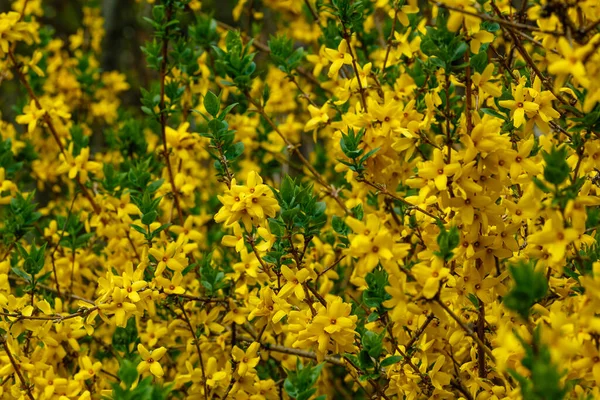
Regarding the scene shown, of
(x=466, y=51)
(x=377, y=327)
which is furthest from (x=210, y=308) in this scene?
(x=466, y=51)

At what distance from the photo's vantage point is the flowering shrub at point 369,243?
1.54 meters

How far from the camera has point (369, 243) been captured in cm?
160

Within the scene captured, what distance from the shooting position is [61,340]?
2.43 m

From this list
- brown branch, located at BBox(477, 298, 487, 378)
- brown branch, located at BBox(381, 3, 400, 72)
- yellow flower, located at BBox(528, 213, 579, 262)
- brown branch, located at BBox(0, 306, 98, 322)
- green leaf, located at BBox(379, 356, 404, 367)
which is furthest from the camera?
brown branch, located at BBox(381, 3, 400, 72)

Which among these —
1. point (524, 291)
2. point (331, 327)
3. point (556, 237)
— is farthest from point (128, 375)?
point (556, 237)

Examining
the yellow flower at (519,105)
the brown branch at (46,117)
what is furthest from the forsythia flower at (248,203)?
the brown branch at (46,117)

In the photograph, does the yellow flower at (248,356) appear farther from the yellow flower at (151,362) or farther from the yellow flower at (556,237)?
the yellow flower at (556,237)

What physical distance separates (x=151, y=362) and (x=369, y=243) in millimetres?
1010

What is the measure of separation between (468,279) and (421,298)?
0.34m

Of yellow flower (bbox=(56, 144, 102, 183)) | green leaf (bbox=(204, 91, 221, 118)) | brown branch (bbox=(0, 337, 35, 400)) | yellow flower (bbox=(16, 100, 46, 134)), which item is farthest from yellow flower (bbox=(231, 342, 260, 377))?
yellow flower (bbox=(16, 100, 46, 134))

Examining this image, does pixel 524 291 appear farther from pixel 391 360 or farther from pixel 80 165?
pixel 80 165

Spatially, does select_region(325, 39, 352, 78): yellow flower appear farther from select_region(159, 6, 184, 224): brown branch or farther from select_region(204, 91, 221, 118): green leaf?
select_region(159, 6, 184, 224): brown branch

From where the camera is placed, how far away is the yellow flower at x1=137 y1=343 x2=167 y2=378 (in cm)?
208

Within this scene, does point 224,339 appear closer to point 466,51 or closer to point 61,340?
point 61,340
